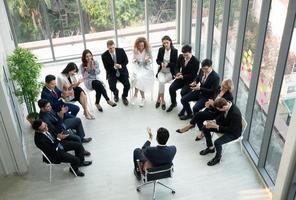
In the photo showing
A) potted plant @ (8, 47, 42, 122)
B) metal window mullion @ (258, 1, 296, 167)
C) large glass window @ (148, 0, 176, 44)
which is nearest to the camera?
metal window mullion @ (258, 1, 296, 167)

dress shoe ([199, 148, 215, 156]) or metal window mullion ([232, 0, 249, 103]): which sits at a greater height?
metal window mullion ([232, 0, 249, 103])

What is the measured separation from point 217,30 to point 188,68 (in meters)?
1.15

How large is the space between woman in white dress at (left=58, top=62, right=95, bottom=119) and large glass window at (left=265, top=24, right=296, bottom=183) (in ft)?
11.8

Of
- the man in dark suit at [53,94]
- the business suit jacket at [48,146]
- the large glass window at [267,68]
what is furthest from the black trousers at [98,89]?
the large glass window at [267,68]

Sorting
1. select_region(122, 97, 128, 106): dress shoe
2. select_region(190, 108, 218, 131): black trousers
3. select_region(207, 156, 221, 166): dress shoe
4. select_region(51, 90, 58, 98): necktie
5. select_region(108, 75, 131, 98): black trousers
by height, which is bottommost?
select_region(207, 156, 221, 166): dress shoe

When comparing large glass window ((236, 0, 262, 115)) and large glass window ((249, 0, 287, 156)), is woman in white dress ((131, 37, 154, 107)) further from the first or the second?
large glass window ((249, 0, 287, 156))

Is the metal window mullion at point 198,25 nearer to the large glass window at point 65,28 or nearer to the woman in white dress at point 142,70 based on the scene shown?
the woman in white dress at point 142,70

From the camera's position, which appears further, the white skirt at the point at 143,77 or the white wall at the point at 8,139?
the white skirt at the point at 143,77

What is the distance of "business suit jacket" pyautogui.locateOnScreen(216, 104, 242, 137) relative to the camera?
6105 mm

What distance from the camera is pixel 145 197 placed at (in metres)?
6.00

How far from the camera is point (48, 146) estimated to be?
582 cm

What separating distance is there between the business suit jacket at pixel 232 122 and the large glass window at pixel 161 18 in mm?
4294

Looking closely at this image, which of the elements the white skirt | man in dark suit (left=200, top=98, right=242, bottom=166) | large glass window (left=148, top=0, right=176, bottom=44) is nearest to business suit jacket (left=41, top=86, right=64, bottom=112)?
the white skirt

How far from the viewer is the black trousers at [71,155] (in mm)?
6024
